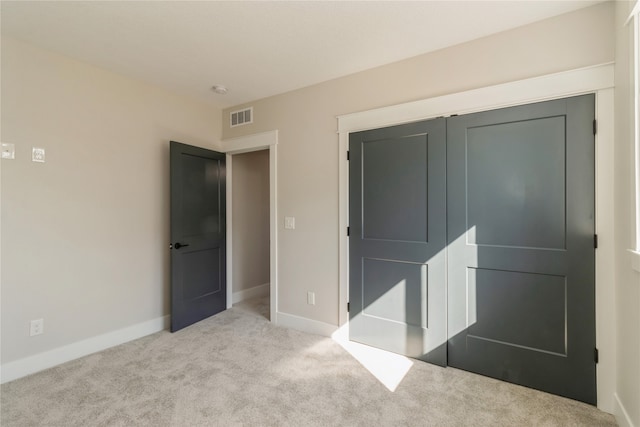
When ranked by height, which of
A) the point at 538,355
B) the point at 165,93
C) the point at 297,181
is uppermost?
the point at 165,93

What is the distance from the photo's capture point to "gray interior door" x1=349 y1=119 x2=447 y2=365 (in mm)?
2395

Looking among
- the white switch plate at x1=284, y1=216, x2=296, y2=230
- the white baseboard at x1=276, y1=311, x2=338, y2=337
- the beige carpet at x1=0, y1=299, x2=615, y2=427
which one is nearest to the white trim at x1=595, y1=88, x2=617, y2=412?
the beige carpet at x1=0, y1=299, x2=615, y2=427

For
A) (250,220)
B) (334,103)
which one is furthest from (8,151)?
(334,103)

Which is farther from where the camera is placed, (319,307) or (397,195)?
(319,307)

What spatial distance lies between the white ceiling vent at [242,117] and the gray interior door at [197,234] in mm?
469

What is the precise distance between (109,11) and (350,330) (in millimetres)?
3148

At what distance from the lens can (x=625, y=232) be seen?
168 cm

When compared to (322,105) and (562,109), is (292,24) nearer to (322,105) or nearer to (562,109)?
(322,105)

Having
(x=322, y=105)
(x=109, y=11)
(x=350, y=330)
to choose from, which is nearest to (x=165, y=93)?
(x=109, y=11)

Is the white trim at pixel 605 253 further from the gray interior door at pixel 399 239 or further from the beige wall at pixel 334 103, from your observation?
the gray interior door at pixel 399 239

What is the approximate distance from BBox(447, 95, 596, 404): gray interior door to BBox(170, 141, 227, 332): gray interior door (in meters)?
2.65

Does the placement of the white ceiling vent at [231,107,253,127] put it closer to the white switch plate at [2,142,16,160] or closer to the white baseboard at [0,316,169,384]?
the white switch plate at [2,142,16,160]

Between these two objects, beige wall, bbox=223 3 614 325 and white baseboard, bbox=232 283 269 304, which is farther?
white baseboard, bbox=232 283 269 304

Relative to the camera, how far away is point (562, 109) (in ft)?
6.44
